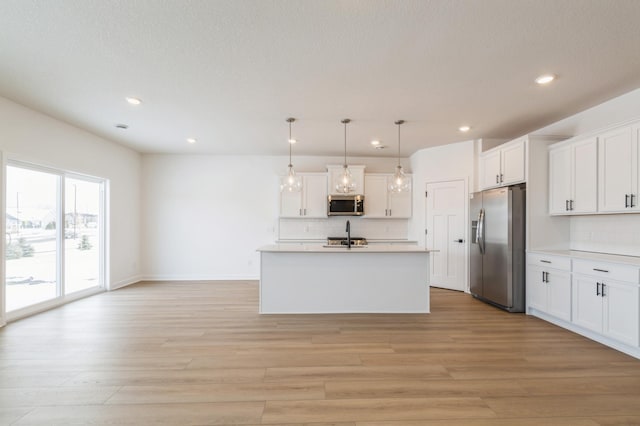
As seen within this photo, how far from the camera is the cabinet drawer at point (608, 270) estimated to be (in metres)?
2.71

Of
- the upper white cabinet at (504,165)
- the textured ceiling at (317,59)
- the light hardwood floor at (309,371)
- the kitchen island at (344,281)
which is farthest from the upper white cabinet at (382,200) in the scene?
the light hardwood floor at (309,371)

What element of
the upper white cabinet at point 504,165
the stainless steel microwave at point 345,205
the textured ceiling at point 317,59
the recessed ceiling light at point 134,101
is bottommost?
the stainless steel microwave at point 345,205

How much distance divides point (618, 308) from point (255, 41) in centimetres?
415

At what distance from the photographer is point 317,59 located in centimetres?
254

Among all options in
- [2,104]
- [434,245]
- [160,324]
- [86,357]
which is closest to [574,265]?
[434,245]

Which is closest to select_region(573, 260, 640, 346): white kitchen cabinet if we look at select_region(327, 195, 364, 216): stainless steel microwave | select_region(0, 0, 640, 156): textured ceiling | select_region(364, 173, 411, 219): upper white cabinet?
select_region(0, 0, 640, 156): textured ceiling

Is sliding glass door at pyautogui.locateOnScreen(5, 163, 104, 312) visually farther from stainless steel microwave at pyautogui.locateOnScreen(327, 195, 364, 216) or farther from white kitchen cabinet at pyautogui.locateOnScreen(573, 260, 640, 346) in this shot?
white kitchen cabinet at pyautogui.locateOnScreen(573, 260, 640, 346)

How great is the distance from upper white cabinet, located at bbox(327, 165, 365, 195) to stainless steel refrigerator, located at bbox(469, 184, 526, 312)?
2.22 m

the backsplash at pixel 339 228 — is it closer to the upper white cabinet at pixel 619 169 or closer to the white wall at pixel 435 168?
the white wall at pixel 435 168

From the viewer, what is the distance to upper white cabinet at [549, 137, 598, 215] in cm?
336

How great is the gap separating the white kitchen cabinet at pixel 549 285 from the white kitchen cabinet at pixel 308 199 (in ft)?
11.9

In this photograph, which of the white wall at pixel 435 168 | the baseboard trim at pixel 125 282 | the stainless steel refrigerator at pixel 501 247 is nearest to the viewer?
the stainless steel refrigerator at pixel 501 247

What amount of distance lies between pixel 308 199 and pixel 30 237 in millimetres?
4329

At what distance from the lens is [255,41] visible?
230 cm
